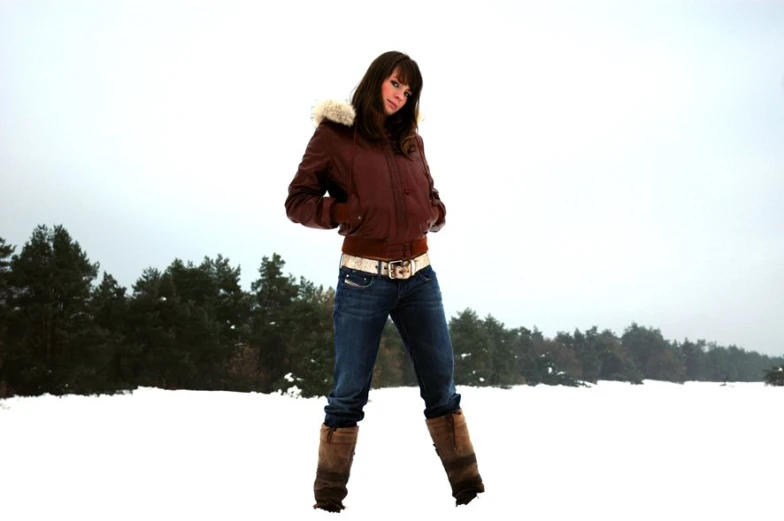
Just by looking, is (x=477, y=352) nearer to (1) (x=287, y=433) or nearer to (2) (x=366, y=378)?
(1) (x=287, y=433)

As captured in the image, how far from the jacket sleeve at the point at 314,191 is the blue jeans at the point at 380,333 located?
1.22 feet

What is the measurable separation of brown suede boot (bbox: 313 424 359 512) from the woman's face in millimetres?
2064

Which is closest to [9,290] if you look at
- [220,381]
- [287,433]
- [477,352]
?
[220,381]

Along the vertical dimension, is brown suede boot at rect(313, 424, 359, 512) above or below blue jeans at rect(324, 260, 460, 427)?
below

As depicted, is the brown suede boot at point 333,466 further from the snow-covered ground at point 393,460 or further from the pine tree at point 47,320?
the pine tree at point 47,320

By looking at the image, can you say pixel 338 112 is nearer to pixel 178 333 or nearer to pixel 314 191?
pixel 314 191

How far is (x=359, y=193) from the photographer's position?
3.85 meters

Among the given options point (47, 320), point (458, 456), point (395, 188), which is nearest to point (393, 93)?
point (395, 188)

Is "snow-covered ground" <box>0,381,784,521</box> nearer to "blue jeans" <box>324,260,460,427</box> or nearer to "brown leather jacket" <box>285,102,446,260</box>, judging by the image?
"blue jeans" <box>324,260,460,427</box>

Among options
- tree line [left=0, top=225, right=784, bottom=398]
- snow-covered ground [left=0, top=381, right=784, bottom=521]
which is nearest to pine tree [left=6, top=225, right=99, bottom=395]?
tree line [left=0, top=225, right=784, bottom=398]

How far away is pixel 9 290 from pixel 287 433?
11.1 meters

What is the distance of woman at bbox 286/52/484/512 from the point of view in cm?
387

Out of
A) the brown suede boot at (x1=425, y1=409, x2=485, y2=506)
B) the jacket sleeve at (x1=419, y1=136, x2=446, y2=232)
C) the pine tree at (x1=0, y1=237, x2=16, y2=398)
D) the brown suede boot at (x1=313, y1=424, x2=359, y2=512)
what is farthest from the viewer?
the pine tree at (x1=0, y1=237, x2=16, y2=398)

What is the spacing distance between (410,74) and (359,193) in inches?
35.0
